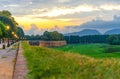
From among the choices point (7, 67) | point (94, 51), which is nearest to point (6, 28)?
point (94, 51)

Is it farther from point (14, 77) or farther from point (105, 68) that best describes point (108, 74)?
point (14, 77)

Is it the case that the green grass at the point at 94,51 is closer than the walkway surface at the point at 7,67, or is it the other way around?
the walkway surface at the point at 7,67

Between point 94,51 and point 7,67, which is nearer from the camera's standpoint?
point 7,67

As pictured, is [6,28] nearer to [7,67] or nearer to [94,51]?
[94,51]

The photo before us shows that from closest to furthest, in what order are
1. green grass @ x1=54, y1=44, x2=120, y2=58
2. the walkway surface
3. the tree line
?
the walkway surface
green grass @ x1=54, y1=44, x2=120, y2=58
the tree line

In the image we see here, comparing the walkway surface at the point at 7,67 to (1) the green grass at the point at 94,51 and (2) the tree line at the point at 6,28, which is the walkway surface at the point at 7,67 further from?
(2) the tree line at the point at 6,28

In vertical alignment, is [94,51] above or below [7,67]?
below

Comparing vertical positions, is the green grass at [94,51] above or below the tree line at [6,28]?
below

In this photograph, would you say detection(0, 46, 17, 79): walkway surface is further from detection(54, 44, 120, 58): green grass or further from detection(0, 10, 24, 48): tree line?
detection(0, 10, 24, 48): tree line

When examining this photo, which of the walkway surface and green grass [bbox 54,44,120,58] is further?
green grass [bbox 54,44,120,58]

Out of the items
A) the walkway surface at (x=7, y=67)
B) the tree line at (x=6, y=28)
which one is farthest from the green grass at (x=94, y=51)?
the walkway surface at (x=7, y=67)

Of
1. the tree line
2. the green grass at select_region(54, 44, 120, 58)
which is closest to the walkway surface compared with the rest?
the green grass at select_region(54, 44, 120, 58)

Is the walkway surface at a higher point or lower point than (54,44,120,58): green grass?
higher

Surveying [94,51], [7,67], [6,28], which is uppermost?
[6,28]
